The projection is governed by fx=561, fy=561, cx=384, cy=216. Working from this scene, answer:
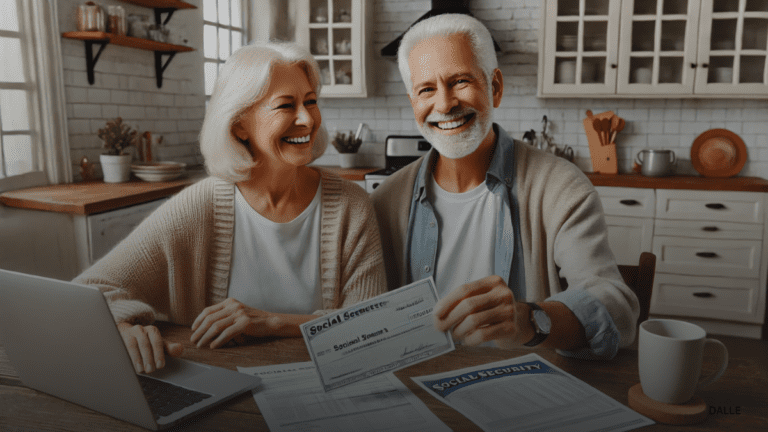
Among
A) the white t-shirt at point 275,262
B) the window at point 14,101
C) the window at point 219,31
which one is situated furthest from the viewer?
the window at point 219,31

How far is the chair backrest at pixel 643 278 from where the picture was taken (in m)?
1.40

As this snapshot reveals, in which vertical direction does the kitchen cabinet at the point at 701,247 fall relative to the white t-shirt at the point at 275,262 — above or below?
below

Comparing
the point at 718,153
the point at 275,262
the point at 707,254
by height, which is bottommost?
the point at 707,254

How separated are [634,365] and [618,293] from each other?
0.21 m


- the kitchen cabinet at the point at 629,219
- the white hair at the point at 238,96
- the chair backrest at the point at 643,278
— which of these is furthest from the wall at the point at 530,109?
the white hair at the point at 238,96

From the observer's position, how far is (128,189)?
2953 mm

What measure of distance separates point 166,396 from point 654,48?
151 inches

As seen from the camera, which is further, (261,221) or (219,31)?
(219,31)

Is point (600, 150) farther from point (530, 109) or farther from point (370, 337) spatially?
point (370, 337)

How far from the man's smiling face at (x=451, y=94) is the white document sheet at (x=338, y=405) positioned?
2.69 feet

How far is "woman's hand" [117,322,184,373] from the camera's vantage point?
1034 millimetres

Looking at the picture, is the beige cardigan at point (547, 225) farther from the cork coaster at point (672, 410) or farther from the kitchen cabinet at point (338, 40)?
the kitchen cabinet at point (338, 40)

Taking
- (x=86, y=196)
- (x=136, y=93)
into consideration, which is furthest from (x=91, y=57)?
(x=86, y=196)

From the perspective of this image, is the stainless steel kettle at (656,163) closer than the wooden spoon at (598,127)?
Yes
